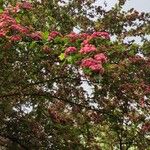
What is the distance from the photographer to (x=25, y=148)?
12383 millimetres

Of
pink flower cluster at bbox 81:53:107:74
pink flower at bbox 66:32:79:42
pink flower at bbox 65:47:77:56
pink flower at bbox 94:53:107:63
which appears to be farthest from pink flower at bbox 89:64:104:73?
pink flower at bbox 66:32:79:42

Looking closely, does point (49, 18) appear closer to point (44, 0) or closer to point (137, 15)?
point (44, 0)

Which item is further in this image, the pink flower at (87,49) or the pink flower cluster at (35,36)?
the pink flower cluster at (35,36)

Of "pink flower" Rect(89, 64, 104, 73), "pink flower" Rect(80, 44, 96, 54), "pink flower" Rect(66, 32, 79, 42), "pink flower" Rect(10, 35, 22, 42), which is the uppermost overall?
"pink flower" Rect(66, 32, 79, 42)

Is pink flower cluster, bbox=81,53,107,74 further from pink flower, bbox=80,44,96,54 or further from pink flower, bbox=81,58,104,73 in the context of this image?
pink flower, bbox=80,44,96,54

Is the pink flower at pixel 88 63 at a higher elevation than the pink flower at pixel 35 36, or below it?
below

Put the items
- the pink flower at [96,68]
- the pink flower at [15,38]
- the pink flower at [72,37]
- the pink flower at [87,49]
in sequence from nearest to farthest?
the pink flower at [96,68] < the pink flower at [87,49] < the pink flower at [15,38] < the pink flower at [72,37]

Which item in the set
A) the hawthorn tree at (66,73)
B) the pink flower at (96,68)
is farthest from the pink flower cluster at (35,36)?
the pink flower at (96,68)

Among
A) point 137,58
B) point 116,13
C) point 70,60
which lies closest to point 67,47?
point 70,60

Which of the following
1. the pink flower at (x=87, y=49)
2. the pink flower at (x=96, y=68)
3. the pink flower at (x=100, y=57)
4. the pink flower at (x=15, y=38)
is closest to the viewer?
the pink flower at (x=96, y=68)

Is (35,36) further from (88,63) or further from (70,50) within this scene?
(88,63)

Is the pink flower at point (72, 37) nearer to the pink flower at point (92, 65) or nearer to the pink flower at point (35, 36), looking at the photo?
the pink flower at point (35, 36)

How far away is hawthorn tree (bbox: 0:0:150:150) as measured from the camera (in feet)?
25.7

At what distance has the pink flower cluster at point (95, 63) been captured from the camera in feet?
22.3
